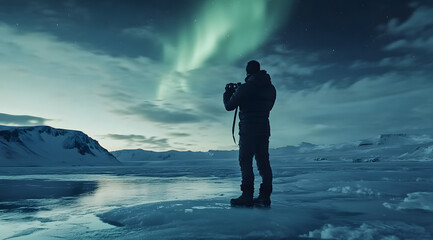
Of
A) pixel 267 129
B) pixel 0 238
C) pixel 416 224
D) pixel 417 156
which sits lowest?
pixel 0 238

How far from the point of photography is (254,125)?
434 cm

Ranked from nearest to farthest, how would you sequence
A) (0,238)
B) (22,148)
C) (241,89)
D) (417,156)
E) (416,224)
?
1. (0,238)
2. (416,224)
3. (241,89)
4. (417,156)
5. (22,148)

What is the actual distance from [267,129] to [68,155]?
18546cm

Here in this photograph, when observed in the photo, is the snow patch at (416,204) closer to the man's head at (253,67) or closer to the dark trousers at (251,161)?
the dark trousers at (251,161)

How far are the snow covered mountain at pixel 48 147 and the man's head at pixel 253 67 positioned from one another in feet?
490

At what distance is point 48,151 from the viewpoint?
162 meters

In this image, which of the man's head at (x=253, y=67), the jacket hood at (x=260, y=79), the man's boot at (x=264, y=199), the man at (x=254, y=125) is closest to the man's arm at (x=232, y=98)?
the man at (x=254, y=125)

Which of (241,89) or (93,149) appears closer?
(241,89)

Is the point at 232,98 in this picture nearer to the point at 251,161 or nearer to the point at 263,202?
the point at 251,161

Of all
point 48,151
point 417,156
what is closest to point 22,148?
point 48,151

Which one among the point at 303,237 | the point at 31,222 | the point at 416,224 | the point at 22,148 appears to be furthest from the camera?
the point at 22,148

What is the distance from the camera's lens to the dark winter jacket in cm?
434

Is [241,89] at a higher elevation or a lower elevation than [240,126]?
higher

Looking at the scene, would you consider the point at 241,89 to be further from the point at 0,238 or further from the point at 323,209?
the point at 0,238
